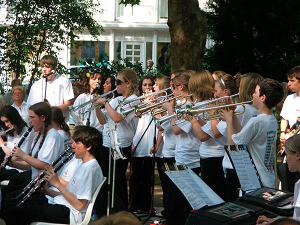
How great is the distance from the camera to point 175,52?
34.9 ft

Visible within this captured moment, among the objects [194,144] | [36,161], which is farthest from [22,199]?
[194,144]

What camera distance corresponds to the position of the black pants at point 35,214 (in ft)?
19.3

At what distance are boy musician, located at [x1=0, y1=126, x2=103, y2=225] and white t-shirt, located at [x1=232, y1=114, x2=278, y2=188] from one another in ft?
4.19

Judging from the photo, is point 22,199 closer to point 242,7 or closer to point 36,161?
point 36,161

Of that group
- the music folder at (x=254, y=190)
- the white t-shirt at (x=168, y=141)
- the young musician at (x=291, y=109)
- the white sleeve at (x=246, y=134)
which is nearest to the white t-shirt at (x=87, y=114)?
the white t-shirt at (x=168, y=141)

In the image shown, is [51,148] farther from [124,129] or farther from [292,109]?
[292,109]

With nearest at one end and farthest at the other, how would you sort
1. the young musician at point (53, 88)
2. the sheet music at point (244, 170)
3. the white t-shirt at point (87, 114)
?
the sheet music at point (244, 170) < the white t-shirt at point (87, 114) < the young musician at point (53, 88)

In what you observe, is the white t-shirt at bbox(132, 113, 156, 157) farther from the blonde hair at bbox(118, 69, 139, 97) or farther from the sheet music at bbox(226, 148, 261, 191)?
the sheet music at bbox(226, 148, 261, 191)

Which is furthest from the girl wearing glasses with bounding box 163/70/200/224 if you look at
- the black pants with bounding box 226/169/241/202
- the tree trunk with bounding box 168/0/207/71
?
the tree trunk with bounding box 168/0/207/71

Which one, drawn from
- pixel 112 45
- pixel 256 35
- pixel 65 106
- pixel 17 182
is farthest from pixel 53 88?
pixel 112 45

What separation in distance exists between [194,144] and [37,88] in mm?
3166

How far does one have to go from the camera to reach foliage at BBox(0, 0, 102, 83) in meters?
14.0

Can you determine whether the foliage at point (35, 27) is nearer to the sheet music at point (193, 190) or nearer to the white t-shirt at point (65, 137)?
the white t-shirt at point (65, 137)

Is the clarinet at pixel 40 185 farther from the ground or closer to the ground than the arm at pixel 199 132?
closer to the ground
